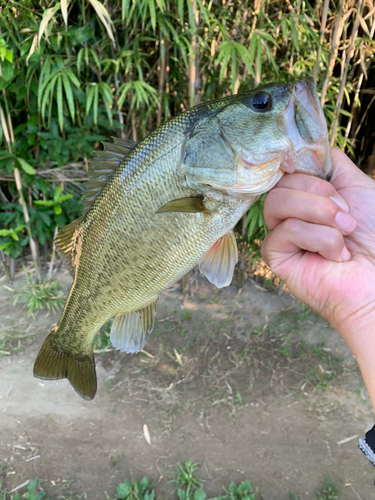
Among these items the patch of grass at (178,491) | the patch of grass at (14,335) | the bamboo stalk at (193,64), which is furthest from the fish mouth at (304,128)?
the patch of grass at (14,335)

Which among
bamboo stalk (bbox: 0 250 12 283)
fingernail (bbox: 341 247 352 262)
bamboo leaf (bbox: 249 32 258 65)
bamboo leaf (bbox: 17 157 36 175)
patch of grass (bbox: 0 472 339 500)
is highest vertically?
bamboo leaf (bbox: 249 32 258 65)

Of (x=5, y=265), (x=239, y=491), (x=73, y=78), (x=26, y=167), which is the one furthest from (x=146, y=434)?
(x=73, y=78)

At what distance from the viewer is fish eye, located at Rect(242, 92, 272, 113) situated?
105 cm

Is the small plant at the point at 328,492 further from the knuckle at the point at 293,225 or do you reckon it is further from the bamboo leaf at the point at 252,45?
the bamboo leaf at the point at 252,45

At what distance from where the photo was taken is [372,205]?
122 centimetres

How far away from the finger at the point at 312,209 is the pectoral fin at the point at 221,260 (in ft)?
0.84

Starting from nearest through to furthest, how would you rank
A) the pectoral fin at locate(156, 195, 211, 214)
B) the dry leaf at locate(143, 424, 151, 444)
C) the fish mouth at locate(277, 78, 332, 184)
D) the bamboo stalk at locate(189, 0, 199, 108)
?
1. the fish mouth at locate(277, 78, 332, 184)
2. the pectoral fin at locate(156, 195, 211, 214)
3. the bamboo stalk at locate(189, 0, 199, 108)
4. the dry leaf at locate(143, 424, 151, 444)

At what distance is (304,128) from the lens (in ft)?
3.29

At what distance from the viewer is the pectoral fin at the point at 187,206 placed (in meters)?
1.11

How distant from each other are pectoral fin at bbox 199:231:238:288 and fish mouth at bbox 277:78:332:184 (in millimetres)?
393

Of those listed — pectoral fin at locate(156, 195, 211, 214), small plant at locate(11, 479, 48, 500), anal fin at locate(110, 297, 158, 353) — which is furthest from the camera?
small plant at locate(11, 479, 48, 500)

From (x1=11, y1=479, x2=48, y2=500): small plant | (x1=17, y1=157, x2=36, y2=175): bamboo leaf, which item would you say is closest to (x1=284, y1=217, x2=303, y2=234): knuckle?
(x1=11, y1=479, x2=48, y2=500): small plant

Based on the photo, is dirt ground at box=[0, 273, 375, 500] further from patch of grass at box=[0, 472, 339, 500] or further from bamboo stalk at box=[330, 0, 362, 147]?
bamboo stalk at box=[330, 0, 362, 147]

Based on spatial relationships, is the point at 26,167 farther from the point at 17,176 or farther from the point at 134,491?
the point at 134,491
